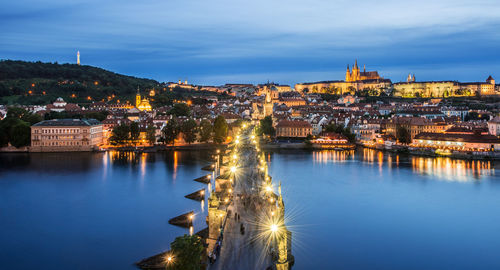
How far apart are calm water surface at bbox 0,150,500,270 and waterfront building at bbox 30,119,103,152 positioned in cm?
303

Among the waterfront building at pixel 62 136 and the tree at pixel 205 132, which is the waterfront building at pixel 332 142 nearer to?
the tree at pixel 205 132

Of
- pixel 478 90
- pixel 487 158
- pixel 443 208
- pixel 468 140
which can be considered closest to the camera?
pixel 443 208

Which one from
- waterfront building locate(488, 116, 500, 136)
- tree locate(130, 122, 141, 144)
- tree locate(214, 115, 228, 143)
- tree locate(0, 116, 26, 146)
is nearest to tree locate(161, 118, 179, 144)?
tree locate(130, 122, 141, 144)

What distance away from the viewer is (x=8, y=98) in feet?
102

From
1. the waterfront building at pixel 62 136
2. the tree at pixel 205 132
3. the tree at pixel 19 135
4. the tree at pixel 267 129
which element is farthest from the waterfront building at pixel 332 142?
the tree at pixel 19 135

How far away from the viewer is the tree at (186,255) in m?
4.21

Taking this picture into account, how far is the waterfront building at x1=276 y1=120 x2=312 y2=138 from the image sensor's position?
74.5 feet

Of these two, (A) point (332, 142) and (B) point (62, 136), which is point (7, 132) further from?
(A) point (332, 142)

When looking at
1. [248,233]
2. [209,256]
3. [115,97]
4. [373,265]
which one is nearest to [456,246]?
[373,265]

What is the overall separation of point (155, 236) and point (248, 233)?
2384 mm

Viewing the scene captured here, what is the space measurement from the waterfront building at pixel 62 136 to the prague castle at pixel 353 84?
32.3 m

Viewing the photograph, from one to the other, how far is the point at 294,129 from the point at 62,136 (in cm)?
1080

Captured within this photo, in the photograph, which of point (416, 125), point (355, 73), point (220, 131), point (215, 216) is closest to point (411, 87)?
point (355, 73)

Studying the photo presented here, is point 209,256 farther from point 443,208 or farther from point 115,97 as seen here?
point 115,97
